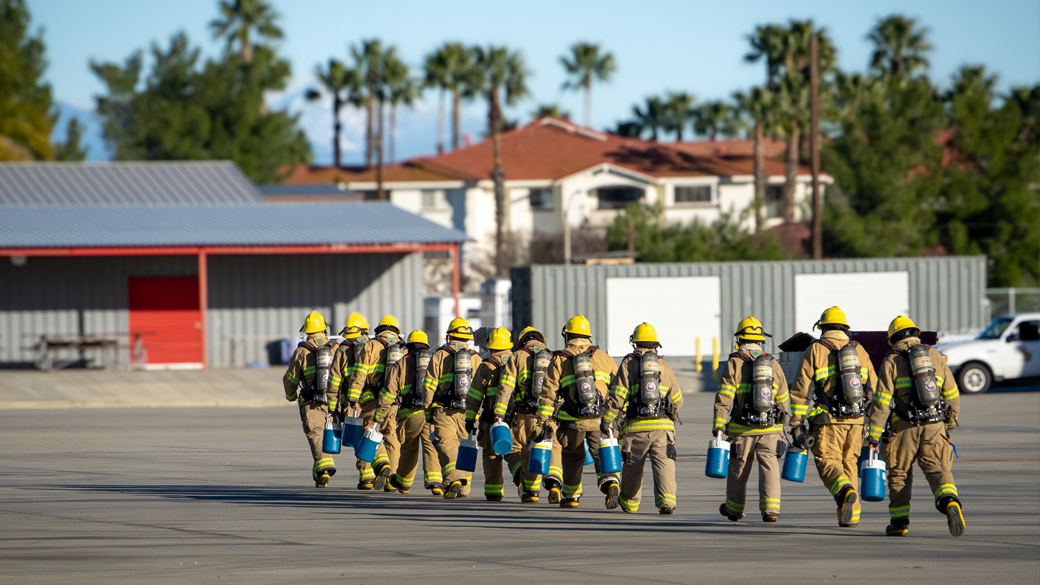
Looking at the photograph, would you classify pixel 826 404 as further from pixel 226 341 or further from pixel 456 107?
pixel 456 107

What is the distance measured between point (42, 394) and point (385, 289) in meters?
9.73

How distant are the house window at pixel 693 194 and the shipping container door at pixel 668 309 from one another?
28.2 metres

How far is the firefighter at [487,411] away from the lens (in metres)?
11.3

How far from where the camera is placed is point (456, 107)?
7281cm

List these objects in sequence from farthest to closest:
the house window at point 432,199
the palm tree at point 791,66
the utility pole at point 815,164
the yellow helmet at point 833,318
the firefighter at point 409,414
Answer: the house window at point 432,199 < the palm tree at point 791,66 < the utility pole at point 815,164 < the firefighter at point 409,414 < the yellow helmet at point 833,318

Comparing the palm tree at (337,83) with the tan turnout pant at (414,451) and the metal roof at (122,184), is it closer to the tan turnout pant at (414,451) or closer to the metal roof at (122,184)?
the metal roof at (122,184)

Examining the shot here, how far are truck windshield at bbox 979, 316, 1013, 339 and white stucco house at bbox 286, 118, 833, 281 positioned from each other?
32130 millimetres

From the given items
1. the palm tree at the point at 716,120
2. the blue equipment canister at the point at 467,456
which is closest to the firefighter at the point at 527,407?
the blue equipment canister at the point at 467,456

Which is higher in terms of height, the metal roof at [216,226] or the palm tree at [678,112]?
the palm tree at [678,112]

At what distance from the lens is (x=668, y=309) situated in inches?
1168

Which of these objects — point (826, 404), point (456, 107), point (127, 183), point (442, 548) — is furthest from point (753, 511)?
point (456, 107)

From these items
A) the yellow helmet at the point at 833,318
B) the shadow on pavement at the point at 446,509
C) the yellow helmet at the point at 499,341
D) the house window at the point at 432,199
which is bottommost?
the shadow on pavement at the point at 446,509

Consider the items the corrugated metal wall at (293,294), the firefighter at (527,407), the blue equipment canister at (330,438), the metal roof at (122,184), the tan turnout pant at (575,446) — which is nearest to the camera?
the tan turnout pant at (575,446)

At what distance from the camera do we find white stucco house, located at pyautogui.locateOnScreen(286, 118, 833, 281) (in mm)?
56750
